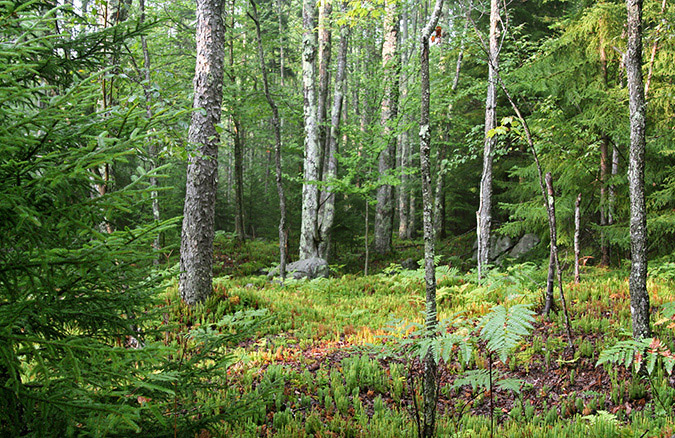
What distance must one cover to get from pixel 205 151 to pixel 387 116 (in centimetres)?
955

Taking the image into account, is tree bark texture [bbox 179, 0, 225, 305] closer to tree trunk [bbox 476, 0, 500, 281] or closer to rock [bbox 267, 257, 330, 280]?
rock [bbox 267, 257, 330, 280]

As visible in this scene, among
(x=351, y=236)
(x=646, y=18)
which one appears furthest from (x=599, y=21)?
(x=351, y=236)

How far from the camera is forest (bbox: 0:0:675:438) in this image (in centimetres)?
180

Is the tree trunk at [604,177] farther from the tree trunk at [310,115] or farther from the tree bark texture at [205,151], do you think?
the tree bark texture at [205,151]

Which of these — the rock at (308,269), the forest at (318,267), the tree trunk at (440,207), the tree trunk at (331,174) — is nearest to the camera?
the forest at (318,267)

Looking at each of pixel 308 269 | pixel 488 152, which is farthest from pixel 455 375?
pixel 308 269

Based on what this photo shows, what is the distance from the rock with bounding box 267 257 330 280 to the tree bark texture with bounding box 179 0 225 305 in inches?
177

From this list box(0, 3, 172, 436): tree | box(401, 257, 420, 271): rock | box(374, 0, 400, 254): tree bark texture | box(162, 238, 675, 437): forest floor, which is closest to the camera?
box(0, 3, 172, 436): tree

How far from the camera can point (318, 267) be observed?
11680 millimetres

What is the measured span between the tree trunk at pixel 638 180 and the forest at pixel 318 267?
0.02 meters

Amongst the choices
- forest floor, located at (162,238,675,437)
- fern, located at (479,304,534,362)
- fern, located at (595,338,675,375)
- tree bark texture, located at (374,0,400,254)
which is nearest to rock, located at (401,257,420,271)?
tree bark texture, located at (374,0,400,254)

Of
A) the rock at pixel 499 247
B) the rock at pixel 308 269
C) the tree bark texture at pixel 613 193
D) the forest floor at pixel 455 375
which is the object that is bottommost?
the forest floor at pixel 455 375

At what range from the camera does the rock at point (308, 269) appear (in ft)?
36.9

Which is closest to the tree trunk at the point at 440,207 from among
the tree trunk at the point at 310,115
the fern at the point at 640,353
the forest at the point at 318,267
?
the forest at the point at 318,267
